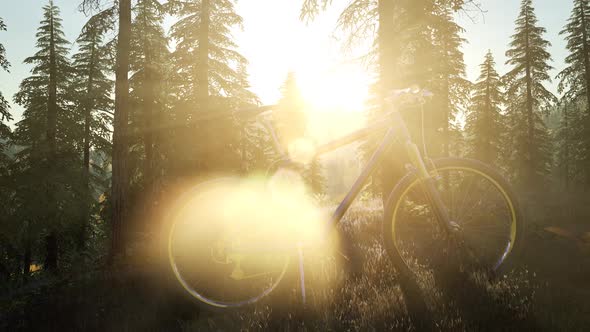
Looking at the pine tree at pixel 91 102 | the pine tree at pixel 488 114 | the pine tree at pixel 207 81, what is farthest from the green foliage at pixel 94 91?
the pine tree at pixel 488 114

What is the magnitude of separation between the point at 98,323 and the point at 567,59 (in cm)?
3134

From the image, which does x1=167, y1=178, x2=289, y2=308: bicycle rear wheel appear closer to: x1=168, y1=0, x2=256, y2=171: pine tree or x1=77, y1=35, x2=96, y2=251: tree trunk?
x1=168, y1=0, x2=256, y2=171: pine tree

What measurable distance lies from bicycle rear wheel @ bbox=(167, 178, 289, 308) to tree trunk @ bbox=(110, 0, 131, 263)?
292 inches

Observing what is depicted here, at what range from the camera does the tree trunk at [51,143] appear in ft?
55.9

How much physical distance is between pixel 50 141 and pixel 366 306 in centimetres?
2136

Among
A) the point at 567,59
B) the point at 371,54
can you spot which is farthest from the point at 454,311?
the point at 567,59

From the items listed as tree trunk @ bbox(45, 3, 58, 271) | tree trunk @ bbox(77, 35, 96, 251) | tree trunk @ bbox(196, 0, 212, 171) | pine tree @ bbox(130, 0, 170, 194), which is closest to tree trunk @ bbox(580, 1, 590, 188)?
tree trunk @ bbox(196, 0, 212, 171)

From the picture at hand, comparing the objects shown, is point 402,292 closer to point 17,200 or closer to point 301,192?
point 301,192

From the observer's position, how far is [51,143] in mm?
17875

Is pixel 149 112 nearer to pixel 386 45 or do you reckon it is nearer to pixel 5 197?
pixel 5 197

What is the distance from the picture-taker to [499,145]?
26.3 meters

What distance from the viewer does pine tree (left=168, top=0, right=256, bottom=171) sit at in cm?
1184

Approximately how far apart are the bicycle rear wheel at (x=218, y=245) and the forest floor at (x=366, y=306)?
0.94 feet

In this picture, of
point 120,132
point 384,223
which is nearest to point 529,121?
point 384,223
